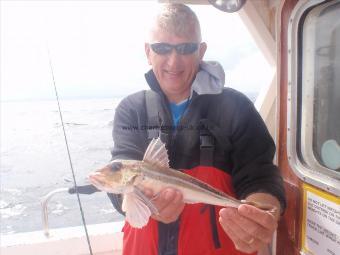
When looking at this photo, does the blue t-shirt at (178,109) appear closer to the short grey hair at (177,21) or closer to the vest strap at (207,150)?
the vest strap at (207,150)

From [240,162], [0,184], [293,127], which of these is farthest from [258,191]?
[0,184]

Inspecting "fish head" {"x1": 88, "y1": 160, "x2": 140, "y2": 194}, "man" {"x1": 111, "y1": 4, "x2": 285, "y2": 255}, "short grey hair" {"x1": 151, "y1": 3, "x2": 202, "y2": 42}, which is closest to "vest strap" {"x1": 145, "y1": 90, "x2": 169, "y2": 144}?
"man" {"x1": 111, "y1": 4, "x2": 285, "y2": 255}

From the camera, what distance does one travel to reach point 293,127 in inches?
90.5

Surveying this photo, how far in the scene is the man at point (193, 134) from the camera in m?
2.01

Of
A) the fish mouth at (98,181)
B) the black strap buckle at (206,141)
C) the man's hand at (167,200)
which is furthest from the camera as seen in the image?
the black strap buckle at (206,141)

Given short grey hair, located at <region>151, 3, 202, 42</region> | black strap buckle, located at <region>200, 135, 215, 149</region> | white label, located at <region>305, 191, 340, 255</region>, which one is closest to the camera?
white label, located at <region>305, 191, 340, 255</region>

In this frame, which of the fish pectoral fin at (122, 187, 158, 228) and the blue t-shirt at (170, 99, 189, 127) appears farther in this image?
the blue t-shirt at (170, 99, 189, 127)

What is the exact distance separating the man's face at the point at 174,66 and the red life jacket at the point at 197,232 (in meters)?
0.55

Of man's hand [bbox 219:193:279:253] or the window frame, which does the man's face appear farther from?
man's hand [bbox 219:193:279:253]

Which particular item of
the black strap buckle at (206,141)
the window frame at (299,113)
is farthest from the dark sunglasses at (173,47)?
the window frame at (299,113)

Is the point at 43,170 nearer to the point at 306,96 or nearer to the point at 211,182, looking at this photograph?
the point at 211,182

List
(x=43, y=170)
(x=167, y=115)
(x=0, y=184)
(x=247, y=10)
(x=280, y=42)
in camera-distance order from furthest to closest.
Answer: (x=43, y=170)
(x=0, y=184)
(x=247, y=10)
(x=280, y=42)
(x=167, y=115)

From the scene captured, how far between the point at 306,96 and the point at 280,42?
0.44m

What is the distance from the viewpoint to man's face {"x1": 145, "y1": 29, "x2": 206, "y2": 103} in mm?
2010
